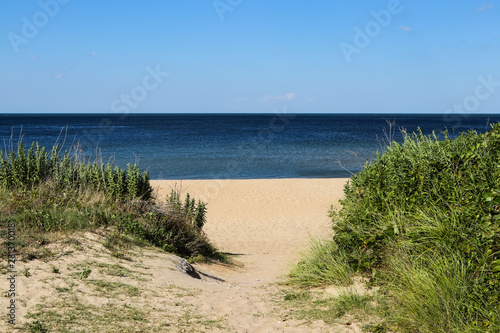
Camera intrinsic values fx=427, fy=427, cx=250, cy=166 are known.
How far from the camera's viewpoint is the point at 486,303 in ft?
12.8

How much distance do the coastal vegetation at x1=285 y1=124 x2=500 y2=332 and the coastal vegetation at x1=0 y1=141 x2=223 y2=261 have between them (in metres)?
3.17

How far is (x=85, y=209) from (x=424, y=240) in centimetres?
589

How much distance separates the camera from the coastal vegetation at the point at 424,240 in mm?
4078

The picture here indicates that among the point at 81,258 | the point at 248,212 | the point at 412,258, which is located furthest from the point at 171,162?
the point at 412,258

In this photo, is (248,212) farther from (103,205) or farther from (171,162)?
(171,162)

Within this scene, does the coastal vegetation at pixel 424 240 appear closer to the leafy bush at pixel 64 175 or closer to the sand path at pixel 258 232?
the sand path at pixel 258 232

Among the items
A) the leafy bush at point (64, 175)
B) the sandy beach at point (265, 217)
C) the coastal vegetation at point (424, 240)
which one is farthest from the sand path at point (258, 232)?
the leafy bush at point (64, 175)

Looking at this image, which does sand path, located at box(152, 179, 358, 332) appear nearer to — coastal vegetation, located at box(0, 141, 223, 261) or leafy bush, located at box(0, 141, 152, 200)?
coastal vegetation, located at box(0, 141, 223, 261)

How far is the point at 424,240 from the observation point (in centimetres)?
487

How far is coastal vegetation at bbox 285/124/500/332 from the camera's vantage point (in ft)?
13.4

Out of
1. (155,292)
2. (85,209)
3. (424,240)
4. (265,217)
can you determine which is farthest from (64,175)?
(265,217)

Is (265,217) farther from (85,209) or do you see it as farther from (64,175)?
(85,209)

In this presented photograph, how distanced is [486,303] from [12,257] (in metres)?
5.72

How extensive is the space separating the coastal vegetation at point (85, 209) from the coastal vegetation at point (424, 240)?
10.4 feet
